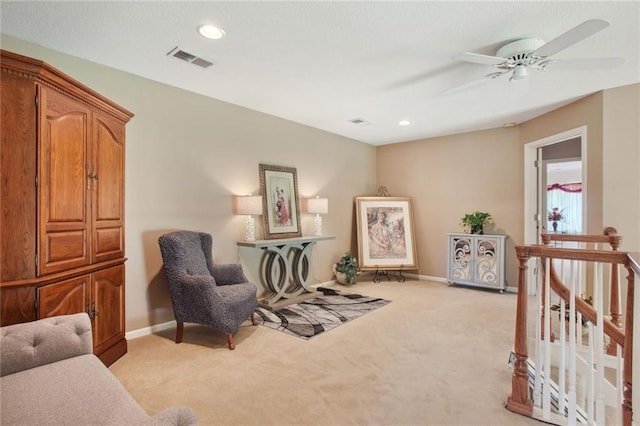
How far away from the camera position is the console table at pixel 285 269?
13.3 ft

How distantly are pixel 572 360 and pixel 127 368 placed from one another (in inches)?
115

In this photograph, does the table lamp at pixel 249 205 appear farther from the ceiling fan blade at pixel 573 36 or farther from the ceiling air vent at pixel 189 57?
the ceiling fan blade at pixel 573 36

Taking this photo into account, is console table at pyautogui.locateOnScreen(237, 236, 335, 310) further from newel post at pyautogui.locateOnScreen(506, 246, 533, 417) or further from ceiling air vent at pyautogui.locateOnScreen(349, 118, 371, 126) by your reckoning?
newel post at pyautogui.locateOnScreen(506, 246, 533, 417)

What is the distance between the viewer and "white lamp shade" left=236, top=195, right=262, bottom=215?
12.6ft

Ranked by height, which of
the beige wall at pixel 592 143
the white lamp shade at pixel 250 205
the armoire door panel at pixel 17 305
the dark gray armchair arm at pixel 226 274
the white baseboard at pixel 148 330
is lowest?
the white baseboard at pixel 148 330

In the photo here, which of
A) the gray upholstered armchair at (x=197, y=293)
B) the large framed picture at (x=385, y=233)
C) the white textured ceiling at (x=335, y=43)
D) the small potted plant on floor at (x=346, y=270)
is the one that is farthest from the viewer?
the large framed picture at (x=385, y=233)

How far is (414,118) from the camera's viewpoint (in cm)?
452

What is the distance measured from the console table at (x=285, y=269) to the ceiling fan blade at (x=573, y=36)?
3035mm

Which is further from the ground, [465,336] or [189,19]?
[189,19]

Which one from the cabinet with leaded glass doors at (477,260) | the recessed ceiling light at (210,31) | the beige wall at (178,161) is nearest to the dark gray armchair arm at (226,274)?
the beige wall at (178,161)

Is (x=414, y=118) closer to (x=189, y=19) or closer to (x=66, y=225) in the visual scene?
(x=189, y=19)

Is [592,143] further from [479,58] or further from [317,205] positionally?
[317,205]

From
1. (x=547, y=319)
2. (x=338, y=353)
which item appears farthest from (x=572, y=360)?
(x=338, y=353)

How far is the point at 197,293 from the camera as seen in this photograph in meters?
2.83
